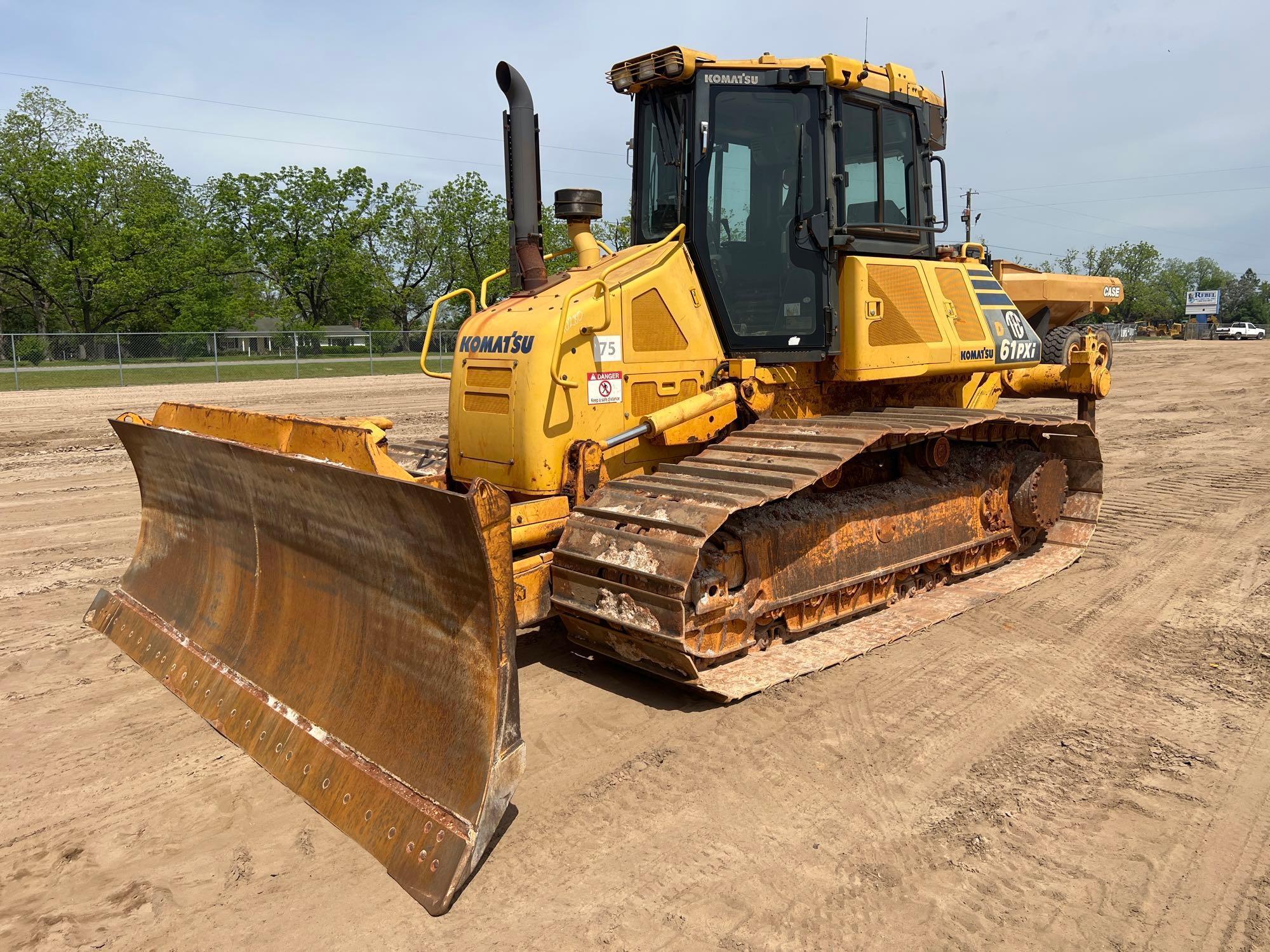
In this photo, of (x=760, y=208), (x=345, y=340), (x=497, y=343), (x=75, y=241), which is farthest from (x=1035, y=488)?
(x=75, y=241)

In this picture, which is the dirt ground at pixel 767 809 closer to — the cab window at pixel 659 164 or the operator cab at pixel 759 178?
the operator cab at pixel 759 178

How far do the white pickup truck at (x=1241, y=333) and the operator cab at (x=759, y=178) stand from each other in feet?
199

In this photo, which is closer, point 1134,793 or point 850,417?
point 1134,793

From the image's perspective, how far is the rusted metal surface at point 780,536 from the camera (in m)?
4.37

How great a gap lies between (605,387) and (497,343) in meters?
0.66

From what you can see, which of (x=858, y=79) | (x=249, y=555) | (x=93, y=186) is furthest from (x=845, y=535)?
(x=93, y=186)

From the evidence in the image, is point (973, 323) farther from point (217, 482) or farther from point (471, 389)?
point (217, 482)

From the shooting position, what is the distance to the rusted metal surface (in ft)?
14.3

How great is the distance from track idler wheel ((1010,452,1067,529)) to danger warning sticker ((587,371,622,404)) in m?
3.31

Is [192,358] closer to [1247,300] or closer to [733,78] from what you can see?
[733,78]

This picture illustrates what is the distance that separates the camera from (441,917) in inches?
118

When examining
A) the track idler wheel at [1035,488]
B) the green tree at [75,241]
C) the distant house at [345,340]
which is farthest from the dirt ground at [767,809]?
the green tree at [75,241]

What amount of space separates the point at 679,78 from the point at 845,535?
2.80 m

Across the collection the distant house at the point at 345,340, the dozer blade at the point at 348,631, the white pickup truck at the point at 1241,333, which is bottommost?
the dozer blade at the point at 348,631
